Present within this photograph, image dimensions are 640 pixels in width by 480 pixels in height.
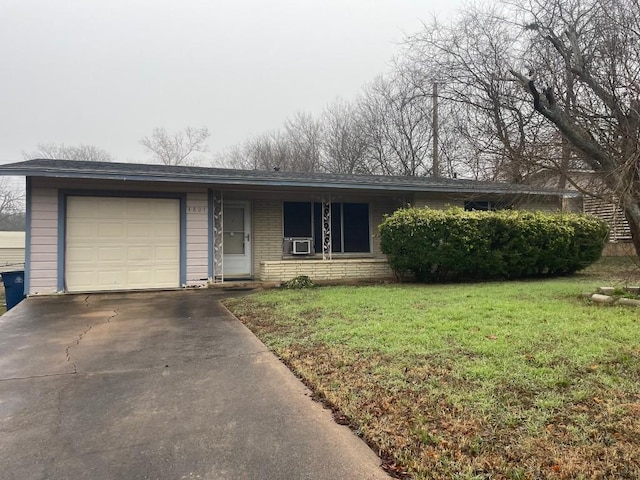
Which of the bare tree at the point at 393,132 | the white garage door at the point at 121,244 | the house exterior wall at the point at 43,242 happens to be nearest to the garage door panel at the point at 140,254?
the white garage door at the point at 121,244

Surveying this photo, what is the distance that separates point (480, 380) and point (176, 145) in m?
32.0

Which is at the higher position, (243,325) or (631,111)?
(631,111)

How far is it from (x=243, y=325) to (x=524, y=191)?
7337 millimetres

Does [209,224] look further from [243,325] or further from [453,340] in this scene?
[453,340]

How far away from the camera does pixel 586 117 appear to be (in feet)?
22.3

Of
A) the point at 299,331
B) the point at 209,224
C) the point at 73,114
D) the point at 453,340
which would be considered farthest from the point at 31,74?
the point at 453,340

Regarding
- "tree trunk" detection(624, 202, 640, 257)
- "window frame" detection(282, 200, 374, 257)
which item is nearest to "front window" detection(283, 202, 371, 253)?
"window frame" detection(282, 200, 374, 257)

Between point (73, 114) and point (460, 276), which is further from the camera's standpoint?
point (73, 114)

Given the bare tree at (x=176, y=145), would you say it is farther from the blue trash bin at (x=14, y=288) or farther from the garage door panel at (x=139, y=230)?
the blue trash bin at (x=14, y=288)

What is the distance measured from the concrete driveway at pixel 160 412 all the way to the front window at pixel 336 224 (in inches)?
253

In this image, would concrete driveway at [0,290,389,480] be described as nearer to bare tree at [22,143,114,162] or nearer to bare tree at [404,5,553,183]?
bare tree at [404,5,553,183]

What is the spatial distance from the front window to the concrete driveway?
643 cm

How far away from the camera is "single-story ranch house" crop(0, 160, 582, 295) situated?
29.3 feet

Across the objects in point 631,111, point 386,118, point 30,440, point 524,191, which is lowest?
point 30,440
